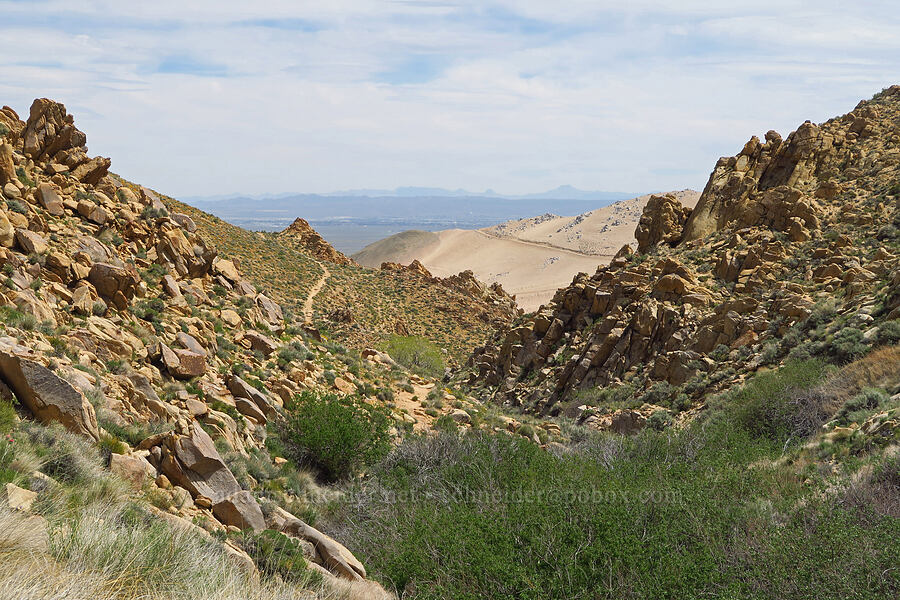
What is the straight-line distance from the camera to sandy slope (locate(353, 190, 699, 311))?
103 metres

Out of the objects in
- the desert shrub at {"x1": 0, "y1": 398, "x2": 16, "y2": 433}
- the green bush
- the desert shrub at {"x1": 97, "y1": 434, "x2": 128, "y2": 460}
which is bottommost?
the green bush

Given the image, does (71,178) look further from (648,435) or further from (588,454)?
(648,435)

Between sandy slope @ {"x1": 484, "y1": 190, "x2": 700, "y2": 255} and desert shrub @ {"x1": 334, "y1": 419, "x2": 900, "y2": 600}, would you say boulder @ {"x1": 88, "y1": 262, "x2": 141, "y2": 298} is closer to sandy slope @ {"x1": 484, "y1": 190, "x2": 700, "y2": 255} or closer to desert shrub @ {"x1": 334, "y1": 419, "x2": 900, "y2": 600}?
desert shrub @ {"x1": 334, "y1": 419, "x2": 900, "y2": 600}

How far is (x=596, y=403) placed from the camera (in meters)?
Result: 22.1

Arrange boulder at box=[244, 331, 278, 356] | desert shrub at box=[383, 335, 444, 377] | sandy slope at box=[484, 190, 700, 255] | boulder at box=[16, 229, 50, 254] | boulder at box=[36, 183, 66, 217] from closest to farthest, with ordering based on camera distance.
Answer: boulder at box=[16, 229, 50, 254] → boulder at box=[36, 183, 66, 217] → boulder at box=[244, 331, 278, 356] → desert shrub at box=[383, 335, 444, 377] → sandy slope at box=[484, 190, 700, 255]

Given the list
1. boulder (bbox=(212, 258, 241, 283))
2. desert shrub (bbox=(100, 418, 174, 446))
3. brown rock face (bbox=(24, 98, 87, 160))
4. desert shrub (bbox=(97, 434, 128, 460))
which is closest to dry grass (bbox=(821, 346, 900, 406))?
desert shrub (bbox=(100, 418, 174, 446))

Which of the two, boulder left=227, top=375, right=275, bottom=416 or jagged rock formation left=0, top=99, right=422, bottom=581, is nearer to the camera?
jagged rock formation left=0, top=99, right=422, bottom=581

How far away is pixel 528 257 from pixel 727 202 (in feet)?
290

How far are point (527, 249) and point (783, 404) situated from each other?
108057mm

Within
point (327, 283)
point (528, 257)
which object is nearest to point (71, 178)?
point (327, 283)

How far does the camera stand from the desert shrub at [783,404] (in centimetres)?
1410

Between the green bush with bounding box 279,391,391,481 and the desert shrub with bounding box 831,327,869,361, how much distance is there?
12671 millimetres

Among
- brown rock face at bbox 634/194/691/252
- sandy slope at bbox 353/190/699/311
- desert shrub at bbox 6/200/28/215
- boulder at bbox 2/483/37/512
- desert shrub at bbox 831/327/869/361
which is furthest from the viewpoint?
sandy slope at bbox 353/190/699/311

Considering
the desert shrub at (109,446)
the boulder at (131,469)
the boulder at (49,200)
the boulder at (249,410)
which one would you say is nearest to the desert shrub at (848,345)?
the boulder at (249,410)
